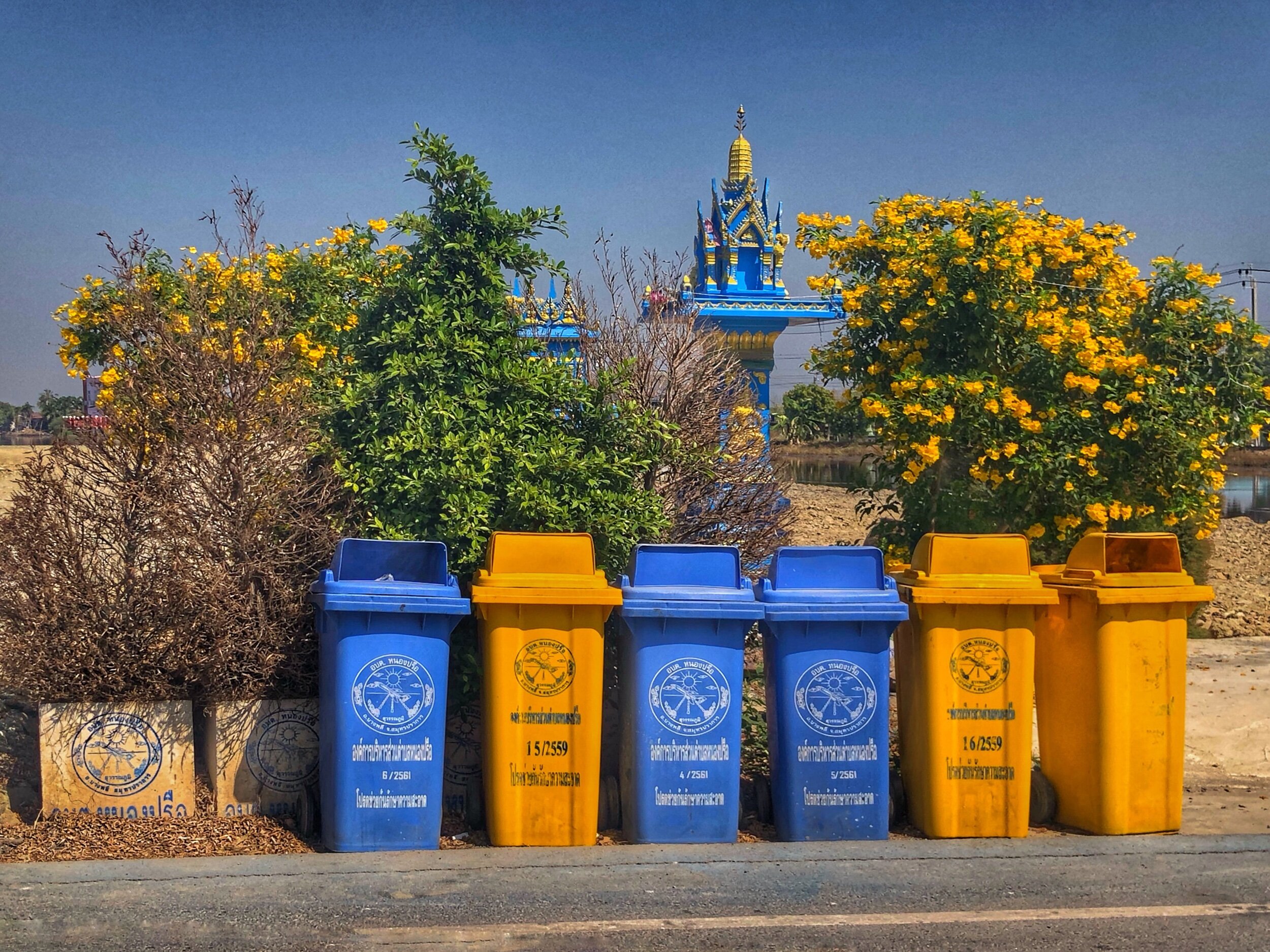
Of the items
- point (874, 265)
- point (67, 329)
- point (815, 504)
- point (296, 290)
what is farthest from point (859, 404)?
point (815, 504)

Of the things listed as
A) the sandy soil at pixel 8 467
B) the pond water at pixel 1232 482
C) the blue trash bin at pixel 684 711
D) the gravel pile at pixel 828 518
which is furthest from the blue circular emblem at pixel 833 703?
the gravel pile at pixel 828 518

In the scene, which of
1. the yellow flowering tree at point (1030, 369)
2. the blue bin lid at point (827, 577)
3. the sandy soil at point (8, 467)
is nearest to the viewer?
the blue bin lid at point (827, 577)

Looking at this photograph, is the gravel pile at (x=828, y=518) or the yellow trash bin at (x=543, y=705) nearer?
the yellow trash bin at (x=543, y=705)

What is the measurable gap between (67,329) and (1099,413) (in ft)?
28.7

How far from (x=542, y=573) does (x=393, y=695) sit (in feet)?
2.81

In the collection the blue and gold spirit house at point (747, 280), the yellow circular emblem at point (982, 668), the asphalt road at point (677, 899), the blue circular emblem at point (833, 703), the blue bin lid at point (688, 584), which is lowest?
the asphalt road at point (677, 899)

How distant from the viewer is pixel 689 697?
5336 millimetres

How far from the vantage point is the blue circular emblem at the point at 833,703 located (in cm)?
539

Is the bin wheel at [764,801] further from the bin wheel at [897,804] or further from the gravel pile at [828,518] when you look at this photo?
the gravel pile at [828,518]

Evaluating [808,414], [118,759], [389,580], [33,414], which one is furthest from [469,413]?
[33,414]

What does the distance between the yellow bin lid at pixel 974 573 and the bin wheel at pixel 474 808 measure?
7.42 ft

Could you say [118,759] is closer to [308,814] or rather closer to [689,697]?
[308,814]

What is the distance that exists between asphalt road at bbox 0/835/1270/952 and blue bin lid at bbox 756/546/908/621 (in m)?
1.13

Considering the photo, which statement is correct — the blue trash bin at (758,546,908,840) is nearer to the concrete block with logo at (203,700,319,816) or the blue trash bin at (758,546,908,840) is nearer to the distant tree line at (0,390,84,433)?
the concrete block with logo at (203,700,319,816)
